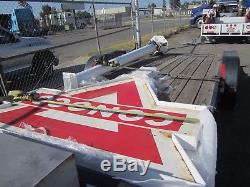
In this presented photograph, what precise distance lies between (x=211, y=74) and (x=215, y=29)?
936cm

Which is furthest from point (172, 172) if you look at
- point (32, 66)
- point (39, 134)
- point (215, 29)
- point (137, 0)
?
point (215, 29)

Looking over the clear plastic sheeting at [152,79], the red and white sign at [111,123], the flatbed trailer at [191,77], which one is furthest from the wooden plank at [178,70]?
the red and white sign at [111,123]

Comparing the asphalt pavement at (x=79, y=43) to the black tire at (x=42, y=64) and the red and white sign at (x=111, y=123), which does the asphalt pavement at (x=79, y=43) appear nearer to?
the black tire at (x=42, y=64)

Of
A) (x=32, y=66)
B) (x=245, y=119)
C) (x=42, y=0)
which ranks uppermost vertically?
(x=42, y=0)

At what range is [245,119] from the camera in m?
4.70

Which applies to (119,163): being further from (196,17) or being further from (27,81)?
(196,17)

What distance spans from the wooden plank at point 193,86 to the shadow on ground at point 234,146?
0.74 metres

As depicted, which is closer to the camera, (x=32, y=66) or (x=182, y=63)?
(x=182, y=63)

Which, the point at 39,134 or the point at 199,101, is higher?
the point at 39,134

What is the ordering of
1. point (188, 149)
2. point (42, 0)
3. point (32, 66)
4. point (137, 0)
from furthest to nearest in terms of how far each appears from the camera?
1. point (137, 0)
2. point (32, 66)
3. point (42, 0)
4. point (188, 149)

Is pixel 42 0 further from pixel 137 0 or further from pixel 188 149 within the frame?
pixel 137 0

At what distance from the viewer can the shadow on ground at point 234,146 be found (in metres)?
3.30

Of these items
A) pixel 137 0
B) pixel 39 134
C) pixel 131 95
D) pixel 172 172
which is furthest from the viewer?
pixel 137 0

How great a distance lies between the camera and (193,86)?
412 cm
